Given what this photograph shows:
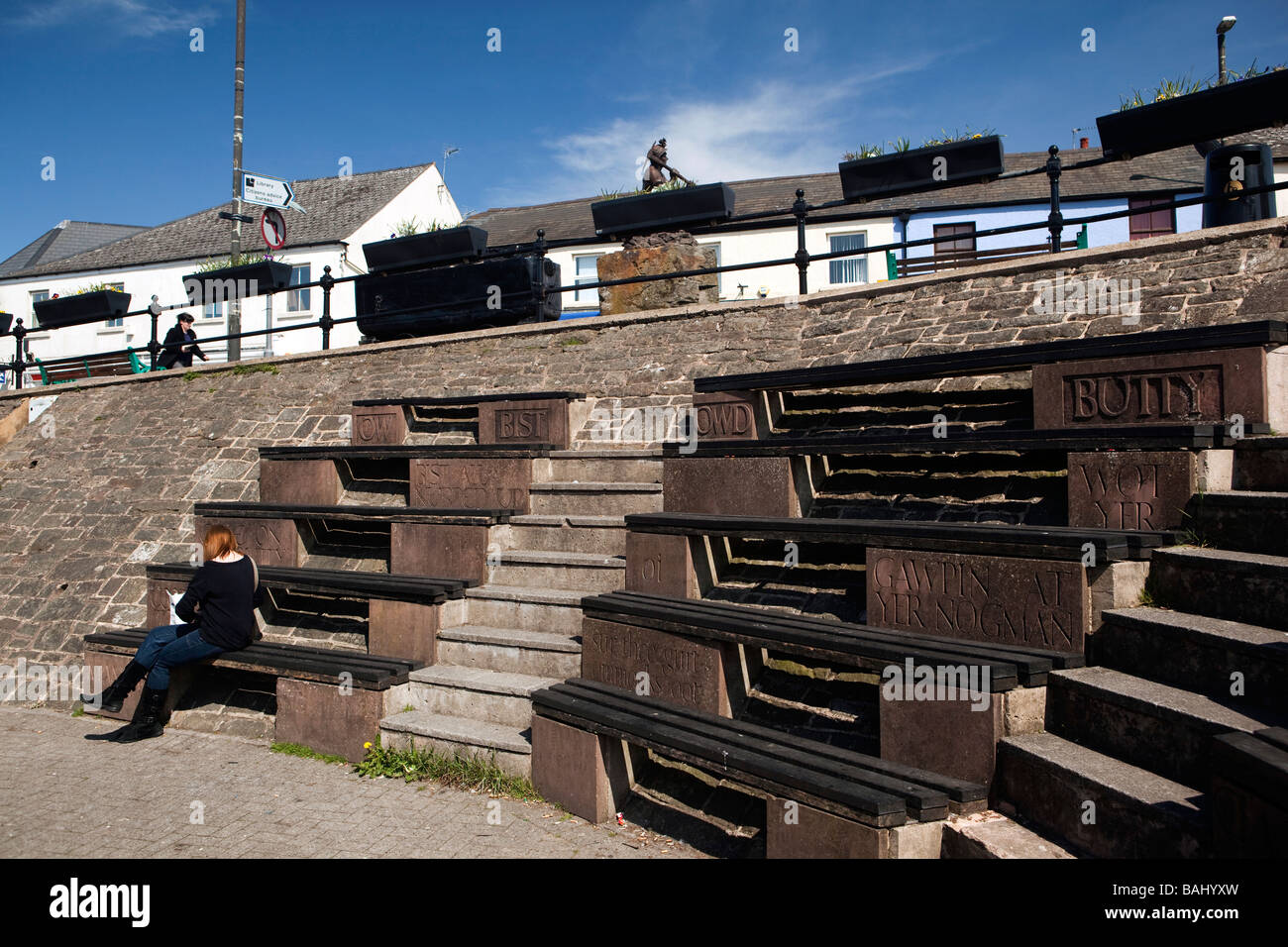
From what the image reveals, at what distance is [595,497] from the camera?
7070 mm

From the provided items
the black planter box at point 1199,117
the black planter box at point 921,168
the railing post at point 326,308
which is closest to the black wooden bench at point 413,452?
the railing post at point 326,308

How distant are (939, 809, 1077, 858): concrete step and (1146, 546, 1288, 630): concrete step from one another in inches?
46.9

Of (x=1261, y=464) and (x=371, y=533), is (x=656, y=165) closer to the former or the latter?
(x=371, y=533)

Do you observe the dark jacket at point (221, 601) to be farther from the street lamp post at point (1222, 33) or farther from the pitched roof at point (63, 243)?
the pitched roof at point (63, 243)

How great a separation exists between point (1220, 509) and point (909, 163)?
5.73 metres

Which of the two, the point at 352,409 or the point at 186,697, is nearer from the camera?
the point at 186,697

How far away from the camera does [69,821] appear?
4785mm

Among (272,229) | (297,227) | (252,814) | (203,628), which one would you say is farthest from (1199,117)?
(297,227)

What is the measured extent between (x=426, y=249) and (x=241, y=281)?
3889mm

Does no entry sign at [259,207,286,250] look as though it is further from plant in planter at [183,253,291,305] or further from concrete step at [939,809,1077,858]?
concrete step at [939,809,1077,858]

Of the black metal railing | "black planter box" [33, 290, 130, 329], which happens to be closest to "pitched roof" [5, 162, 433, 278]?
"black planter box" [33, 290, 130, 329]
